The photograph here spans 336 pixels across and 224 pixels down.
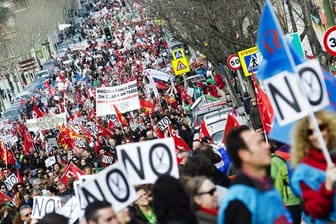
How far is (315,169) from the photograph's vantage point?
20.5 feet

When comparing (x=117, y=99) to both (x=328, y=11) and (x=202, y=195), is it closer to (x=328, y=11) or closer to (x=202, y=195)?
(x=328, y=11)

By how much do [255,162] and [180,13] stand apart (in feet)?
83.1

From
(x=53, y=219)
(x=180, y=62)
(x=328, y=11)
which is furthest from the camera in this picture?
(x=180, y=62)

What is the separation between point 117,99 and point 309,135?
65.4 feet

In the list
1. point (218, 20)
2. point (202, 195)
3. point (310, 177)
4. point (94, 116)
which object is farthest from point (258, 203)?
point (94, 116)

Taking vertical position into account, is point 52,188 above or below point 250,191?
below

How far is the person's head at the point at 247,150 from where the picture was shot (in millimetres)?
5836

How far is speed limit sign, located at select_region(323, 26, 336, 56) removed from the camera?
1368 cm

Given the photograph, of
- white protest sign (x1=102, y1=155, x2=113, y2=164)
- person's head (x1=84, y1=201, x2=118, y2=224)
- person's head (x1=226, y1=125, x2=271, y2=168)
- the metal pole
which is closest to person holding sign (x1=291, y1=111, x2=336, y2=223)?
person's head (x1=226, y1=125, x2=271, y2=168)

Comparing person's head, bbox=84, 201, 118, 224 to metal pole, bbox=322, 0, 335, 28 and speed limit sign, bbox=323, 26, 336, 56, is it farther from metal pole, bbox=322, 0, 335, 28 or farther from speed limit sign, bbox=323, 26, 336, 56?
metal pole, bbox=322, 0, 335, 28

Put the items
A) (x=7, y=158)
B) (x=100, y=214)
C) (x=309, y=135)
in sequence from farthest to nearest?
(x=7, y=158), (x=100, y=214), (x=309, y=135)

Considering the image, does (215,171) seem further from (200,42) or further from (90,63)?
(90,63)

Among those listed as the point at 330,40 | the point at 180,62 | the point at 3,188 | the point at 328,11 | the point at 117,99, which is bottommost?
the point at 3,188

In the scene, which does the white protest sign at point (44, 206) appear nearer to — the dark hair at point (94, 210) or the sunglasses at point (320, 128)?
the dark hair at point (94, 210)
